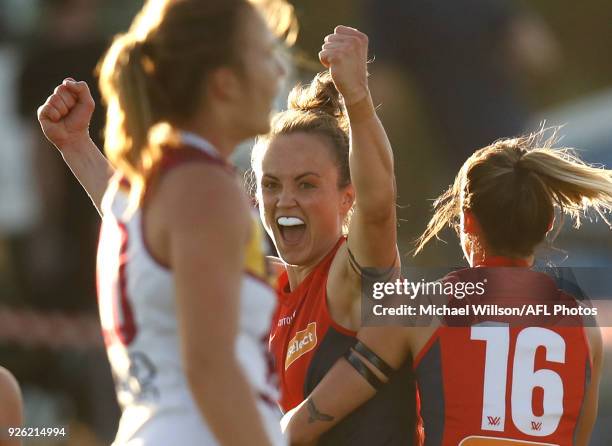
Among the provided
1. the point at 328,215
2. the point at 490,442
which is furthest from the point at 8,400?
the point at 490,442

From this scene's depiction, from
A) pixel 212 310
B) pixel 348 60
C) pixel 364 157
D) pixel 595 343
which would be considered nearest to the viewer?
pixel 212 310

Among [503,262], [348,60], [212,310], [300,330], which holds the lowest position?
[212,310]

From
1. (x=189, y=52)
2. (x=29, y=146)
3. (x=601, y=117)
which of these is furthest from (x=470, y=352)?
(x=601, y=117)

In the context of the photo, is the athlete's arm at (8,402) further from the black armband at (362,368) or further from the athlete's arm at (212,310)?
the athlete's arm at (212,310)

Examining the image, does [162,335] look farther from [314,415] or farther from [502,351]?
[502,351]

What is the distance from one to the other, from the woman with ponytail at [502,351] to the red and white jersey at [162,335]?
1.03 m

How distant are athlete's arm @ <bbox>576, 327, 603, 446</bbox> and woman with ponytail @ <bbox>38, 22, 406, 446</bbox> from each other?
41cm

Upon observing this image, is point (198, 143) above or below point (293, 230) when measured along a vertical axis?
below

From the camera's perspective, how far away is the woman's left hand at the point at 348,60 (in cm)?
245

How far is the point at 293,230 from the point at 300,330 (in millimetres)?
Result: 295

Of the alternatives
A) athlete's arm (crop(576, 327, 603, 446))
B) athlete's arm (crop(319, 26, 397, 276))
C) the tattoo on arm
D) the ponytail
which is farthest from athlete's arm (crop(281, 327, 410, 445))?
athlete's arm (crop(576, 327, 603, 446))

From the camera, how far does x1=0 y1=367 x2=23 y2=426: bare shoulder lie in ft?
8.16

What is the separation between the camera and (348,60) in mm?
2471

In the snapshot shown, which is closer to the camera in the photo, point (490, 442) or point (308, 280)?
point (490, 442)
